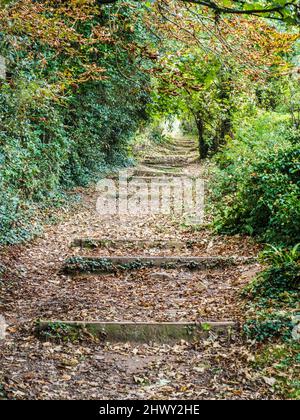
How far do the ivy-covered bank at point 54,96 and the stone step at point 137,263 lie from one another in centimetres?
155

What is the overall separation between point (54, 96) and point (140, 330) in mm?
5185

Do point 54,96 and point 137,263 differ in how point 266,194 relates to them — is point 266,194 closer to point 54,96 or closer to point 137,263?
point 137,263

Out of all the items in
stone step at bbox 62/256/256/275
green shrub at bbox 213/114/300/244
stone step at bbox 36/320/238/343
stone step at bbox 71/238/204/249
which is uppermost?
green shrub at bbox 213/114/300/244

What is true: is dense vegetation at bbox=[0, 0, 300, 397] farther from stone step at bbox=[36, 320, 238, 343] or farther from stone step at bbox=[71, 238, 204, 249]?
stone step at bbox=[71, 238, 204, 249]

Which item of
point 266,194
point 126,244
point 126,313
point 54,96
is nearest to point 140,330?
point 126,313

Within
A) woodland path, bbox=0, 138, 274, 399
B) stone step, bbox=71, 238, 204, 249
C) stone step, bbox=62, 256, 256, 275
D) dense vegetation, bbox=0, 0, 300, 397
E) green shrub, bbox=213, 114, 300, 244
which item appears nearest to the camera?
woodland path, bbox=0, 138, 274, 399

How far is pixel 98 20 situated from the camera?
11.4 metres

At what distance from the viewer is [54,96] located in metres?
8.38

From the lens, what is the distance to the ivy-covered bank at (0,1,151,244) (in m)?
7.62

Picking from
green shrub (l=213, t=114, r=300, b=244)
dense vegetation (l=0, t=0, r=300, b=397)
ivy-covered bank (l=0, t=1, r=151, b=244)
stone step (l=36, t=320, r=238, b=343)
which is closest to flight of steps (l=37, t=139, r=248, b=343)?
stone step (l=36, t=320, r=238, b=343)

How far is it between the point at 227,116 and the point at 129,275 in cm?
929

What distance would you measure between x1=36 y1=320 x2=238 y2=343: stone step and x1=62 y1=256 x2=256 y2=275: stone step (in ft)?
6.65

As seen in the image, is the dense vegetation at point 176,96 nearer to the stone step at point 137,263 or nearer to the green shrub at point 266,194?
the green shrub at point 266,194

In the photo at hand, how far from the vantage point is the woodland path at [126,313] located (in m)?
4.09
